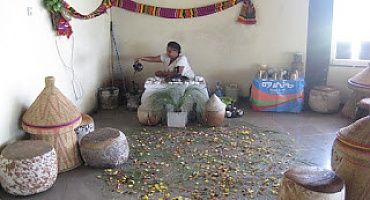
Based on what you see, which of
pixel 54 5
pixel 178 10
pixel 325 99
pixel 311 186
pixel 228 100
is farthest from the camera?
pixel 178 10

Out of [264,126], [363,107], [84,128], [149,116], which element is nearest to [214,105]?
[264,126]

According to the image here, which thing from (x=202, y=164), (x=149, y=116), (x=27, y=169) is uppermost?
(x=149, y=116)

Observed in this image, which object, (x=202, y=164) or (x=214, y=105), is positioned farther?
(x=214, y=105)

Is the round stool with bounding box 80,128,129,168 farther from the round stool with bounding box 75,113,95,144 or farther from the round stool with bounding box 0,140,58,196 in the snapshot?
the round stool with bounding box 0,140,58,196

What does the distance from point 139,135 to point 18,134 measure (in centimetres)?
130

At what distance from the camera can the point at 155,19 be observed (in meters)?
5.73

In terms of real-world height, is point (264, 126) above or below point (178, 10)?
below

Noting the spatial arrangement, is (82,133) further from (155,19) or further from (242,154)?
(155,19)

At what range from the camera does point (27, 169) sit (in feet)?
10.1

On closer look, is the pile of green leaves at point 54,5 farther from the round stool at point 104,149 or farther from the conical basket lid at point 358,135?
the conical basket lid at point 358,135

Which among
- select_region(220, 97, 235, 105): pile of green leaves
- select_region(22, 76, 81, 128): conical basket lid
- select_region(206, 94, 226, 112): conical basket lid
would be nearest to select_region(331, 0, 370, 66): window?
select_region(220, 97, 235, 105): pile of green leaves

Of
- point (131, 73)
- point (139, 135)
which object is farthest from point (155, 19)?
point (139, 135)

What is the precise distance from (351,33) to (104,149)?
12.2 feet

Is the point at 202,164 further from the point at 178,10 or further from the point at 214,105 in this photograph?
the point at 178,10
